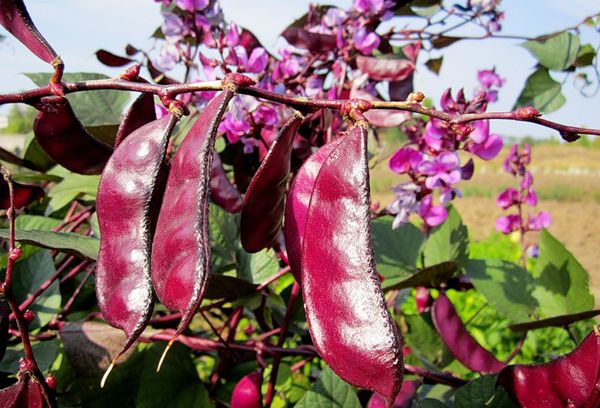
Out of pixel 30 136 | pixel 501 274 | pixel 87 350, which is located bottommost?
pixel 501 274

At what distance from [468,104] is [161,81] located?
0.52m

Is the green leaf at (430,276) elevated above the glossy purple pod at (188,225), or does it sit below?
below

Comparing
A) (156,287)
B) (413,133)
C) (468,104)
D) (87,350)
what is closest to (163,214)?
(156,287)

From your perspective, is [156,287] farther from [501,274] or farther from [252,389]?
[501,274]

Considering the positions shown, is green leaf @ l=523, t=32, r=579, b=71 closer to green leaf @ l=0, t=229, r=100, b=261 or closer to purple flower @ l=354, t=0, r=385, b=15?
purple flower @ l=354, t=0, r=385, b=15

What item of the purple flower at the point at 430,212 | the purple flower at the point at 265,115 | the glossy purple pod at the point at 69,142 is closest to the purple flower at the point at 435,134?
the purple flower at the point at 430,212

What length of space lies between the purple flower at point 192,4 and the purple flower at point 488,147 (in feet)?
1.52

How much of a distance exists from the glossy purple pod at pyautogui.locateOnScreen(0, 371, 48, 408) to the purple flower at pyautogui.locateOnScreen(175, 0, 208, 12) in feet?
2.08

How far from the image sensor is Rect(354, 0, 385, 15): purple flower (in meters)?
1.02

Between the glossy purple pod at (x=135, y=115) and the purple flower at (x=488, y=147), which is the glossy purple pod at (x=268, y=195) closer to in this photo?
the glossy purple pod at (x=135, y=115)

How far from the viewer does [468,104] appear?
84 centimetres

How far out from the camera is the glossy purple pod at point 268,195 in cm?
46

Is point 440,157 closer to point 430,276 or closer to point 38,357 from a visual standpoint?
point 430,276

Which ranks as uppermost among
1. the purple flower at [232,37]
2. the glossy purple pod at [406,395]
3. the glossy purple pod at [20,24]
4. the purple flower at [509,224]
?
the glossy purple pod at [20,24]
